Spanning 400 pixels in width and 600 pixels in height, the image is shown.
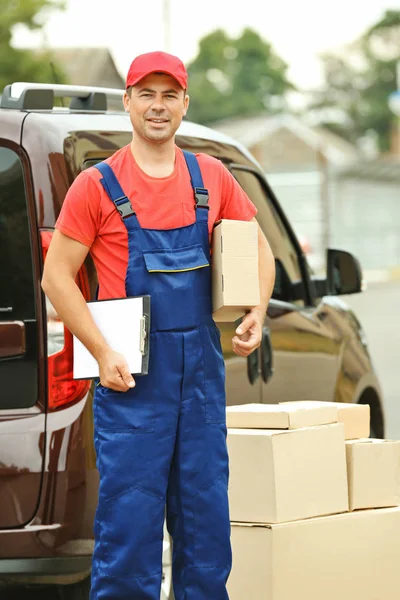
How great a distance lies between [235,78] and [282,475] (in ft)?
393

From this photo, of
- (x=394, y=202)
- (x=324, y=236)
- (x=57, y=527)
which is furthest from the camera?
(x=394, y=202)

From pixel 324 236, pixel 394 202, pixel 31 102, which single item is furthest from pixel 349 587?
pixel 394 202

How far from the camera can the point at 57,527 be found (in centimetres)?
468

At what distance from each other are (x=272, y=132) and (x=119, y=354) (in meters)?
79.1

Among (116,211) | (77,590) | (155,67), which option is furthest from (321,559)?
(155,67)

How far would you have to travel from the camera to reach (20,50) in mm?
29062

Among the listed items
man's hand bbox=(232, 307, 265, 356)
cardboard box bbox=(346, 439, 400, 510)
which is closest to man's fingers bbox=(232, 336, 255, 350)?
man's hand bbox=(232, 307, 265, 356)

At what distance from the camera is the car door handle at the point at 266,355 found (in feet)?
19.1

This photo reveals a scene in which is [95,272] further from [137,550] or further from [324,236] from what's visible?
[324,236]

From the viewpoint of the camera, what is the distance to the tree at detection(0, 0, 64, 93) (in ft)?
86.9

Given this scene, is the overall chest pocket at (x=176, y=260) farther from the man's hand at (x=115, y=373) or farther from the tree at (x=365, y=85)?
the tree at (x=365, y=85)

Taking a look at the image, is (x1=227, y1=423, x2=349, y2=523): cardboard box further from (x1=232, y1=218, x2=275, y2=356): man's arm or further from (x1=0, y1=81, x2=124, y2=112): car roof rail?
(x1=0, y1=81, x2=124, y2=112): car roof rail

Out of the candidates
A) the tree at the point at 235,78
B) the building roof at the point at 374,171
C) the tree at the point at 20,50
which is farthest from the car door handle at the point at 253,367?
the tree at the point at 235,78

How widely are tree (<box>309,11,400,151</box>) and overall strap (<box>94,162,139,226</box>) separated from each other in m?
112
